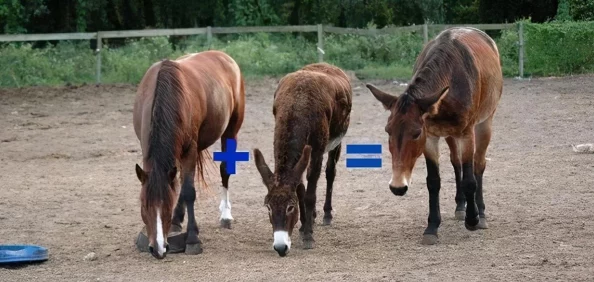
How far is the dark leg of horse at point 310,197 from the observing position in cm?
778

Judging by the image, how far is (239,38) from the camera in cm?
2562

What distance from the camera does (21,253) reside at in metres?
7.44

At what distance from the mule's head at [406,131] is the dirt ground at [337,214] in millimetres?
646

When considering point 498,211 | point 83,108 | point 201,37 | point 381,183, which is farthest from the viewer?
point 201,37

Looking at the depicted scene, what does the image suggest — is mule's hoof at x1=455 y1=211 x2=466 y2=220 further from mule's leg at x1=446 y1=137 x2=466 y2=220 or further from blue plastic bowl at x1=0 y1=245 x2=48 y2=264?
blue plastic bowl at x1=0 y1=245 x2=48 y2=264

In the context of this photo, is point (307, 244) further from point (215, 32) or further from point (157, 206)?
point (215, 32)

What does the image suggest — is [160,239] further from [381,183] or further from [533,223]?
[381,183]

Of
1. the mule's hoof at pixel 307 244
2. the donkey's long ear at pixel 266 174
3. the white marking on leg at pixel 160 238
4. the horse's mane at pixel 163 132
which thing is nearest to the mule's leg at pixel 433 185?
the mule's hoof at pixel 307 244

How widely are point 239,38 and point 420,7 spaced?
8023 millimetres

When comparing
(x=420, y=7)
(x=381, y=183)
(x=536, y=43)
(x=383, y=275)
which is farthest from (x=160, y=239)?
(x=420, y=7)

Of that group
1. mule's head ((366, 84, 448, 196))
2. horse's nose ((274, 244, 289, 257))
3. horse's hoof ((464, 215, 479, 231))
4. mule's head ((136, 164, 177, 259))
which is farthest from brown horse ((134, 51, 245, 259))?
horse's hoof ((464, 215, 479, 231))

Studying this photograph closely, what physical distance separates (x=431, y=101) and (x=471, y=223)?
1.44m

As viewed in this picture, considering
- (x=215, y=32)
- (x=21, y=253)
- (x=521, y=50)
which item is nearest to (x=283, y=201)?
(x=21, y=253)

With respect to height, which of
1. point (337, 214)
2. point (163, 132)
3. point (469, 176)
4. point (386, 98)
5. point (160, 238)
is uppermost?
point (386, 98)
